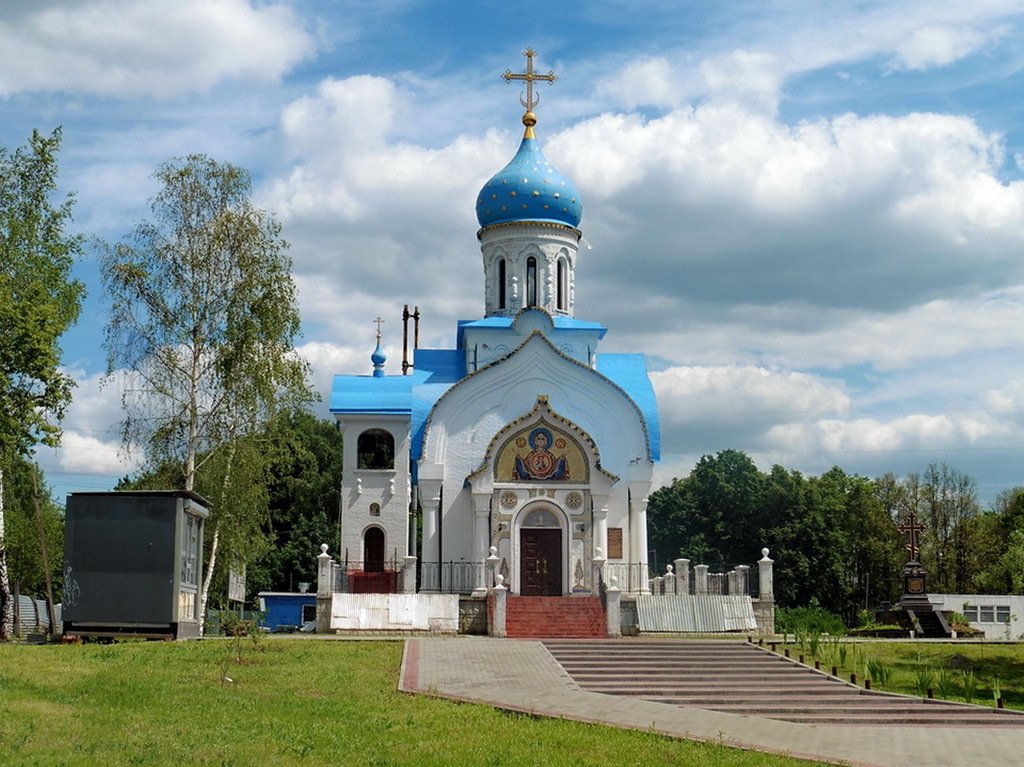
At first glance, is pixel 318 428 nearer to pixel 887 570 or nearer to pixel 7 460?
pixel 887 570

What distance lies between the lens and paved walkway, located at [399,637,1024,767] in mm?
11969

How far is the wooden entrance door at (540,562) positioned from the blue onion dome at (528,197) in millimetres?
9387

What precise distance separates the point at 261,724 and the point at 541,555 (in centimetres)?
1802

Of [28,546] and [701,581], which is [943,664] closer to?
[701,581]

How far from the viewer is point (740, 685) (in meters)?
17.0

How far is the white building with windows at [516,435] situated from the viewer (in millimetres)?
29531

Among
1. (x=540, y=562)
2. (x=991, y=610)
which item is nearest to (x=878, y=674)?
(x=540, y=562)

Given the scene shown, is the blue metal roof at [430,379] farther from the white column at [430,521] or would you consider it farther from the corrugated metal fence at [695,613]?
the corrugated metal fence at [695,613]

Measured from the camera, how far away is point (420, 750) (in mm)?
10906

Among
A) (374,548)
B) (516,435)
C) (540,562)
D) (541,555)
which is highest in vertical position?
(516,435)

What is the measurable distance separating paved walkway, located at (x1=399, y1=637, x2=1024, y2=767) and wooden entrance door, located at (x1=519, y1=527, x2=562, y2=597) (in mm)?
10771

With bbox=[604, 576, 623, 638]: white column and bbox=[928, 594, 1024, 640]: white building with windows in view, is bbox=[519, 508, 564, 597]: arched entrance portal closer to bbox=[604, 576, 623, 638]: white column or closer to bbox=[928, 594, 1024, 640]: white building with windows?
bbox=[604, 576, 623, 638]: white column

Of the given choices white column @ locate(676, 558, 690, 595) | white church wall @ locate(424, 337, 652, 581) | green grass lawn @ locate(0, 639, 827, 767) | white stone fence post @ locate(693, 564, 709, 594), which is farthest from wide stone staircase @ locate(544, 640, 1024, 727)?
white church wall @ locate(424, 337, 652, 581)

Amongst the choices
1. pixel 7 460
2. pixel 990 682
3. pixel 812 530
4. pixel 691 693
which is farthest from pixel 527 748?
pixel 812 530
